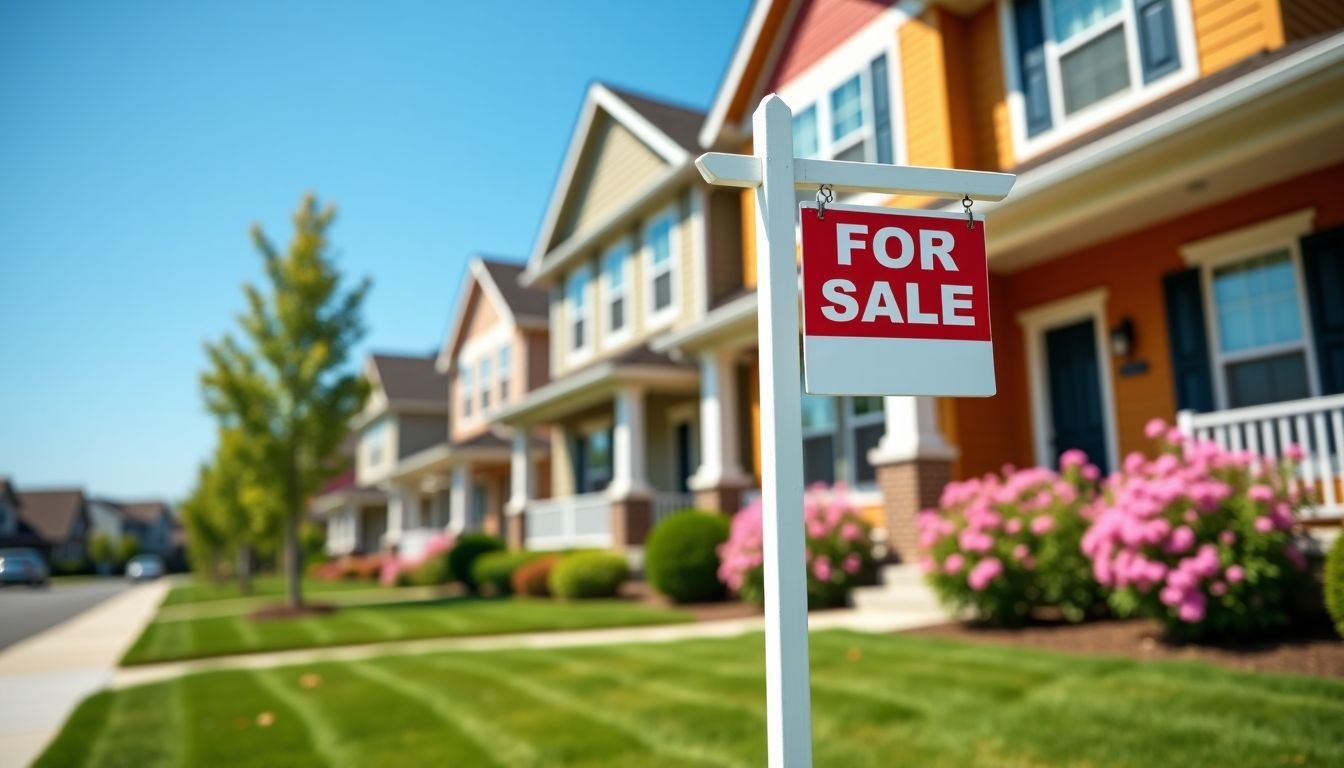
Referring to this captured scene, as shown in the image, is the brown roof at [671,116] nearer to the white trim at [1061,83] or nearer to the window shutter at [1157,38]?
the white trim at [1061,83]

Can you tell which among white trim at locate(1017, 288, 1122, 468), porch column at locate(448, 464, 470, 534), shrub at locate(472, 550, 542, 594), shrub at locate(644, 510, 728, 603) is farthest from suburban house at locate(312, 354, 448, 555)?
white trim at locate(1017, 288, 1122, 468)

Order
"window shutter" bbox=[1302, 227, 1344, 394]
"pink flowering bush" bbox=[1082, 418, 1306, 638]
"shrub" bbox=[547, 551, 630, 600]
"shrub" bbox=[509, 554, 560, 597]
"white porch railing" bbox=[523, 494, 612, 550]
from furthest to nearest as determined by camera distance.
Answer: "white porch railing" bbox=[523, 494, 612, 550]
"shrub" bbox=[509, 554, 560, 597]
"shrub" bbox=[547, 551, 630, 600]
"window shutter" bbox=[1302, 227, 1344, 394]
"pink flowering bush" bbox=[1082, 418, 1306, 638]

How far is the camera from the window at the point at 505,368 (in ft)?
86.4

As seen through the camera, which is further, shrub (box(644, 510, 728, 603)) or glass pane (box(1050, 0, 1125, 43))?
shrub (box(644, 510, 728, 603))

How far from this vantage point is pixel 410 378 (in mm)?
36094

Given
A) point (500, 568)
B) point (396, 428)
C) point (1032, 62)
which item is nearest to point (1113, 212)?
point (1032, 62)

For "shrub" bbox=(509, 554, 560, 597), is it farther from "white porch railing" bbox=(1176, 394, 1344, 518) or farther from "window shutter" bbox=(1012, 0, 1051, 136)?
"white porch railing" bbox=(1176, 394, 1344, 518)

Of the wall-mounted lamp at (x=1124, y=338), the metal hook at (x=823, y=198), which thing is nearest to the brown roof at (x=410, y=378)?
the wall-mounted lamp at (x=1124, y=338)

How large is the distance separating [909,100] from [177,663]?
11.0m

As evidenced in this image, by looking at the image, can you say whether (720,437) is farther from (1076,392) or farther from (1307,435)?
(1307,435)

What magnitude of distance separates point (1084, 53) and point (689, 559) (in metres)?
7.79

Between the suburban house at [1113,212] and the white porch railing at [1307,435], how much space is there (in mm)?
32

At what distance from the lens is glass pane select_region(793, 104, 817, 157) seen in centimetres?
1345

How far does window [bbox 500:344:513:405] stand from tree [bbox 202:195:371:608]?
837 cm
